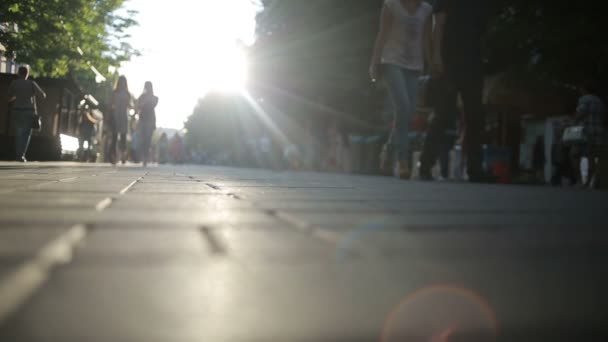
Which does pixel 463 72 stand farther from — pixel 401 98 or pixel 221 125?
pixel 221 125

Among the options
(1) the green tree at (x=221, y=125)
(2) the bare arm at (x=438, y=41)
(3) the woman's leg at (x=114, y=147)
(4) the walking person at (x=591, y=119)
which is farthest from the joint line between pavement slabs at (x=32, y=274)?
(1) the green tree at (x=221, y=125)

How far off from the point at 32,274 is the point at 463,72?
7.37 meters

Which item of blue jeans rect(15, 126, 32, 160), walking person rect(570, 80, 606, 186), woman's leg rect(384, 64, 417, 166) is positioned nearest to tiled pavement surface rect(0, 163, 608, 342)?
woman's leg rect(384, 64, 417, 166)

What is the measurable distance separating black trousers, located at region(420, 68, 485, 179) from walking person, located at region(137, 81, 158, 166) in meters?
8.50

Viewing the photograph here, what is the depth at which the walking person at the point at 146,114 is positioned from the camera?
1489cm

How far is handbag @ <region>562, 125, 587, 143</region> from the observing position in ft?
35.1

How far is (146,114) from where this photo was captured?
15.2 m

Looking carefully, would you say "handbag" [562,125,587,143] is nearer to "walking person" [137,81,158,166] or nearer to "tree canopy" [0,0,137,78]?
"walking person" [137,81,158,166]

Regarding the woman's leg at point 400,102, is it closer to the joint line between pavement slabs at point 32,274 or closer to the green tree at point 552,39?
the joint line between pavement slabs at point 32,274

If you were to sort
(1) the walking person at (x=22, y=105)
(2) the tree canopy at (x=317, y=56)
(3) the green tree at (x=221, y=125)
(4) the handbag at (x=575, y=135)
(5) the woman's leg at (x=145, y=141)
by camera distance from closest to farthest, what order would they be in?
(4) the handbag at (x=575, y=135)
(1) the walking person at (x=22, y=105)
(5) the woman's leg at (x=145, y=141)
(2) the tree canopy at (x=317, y=56)
(3) the green tree at (x=221, y=125)

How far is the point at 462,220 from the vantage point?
251 centimetres

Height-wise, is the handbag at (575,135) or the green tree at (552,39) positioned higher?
the green tree at (552,39)

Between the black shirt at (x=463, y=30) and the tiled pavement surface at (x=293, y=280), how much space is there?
594 cm

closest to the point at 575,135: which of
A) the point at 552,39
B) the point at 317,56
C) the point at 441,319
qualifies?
the point at 552,39
